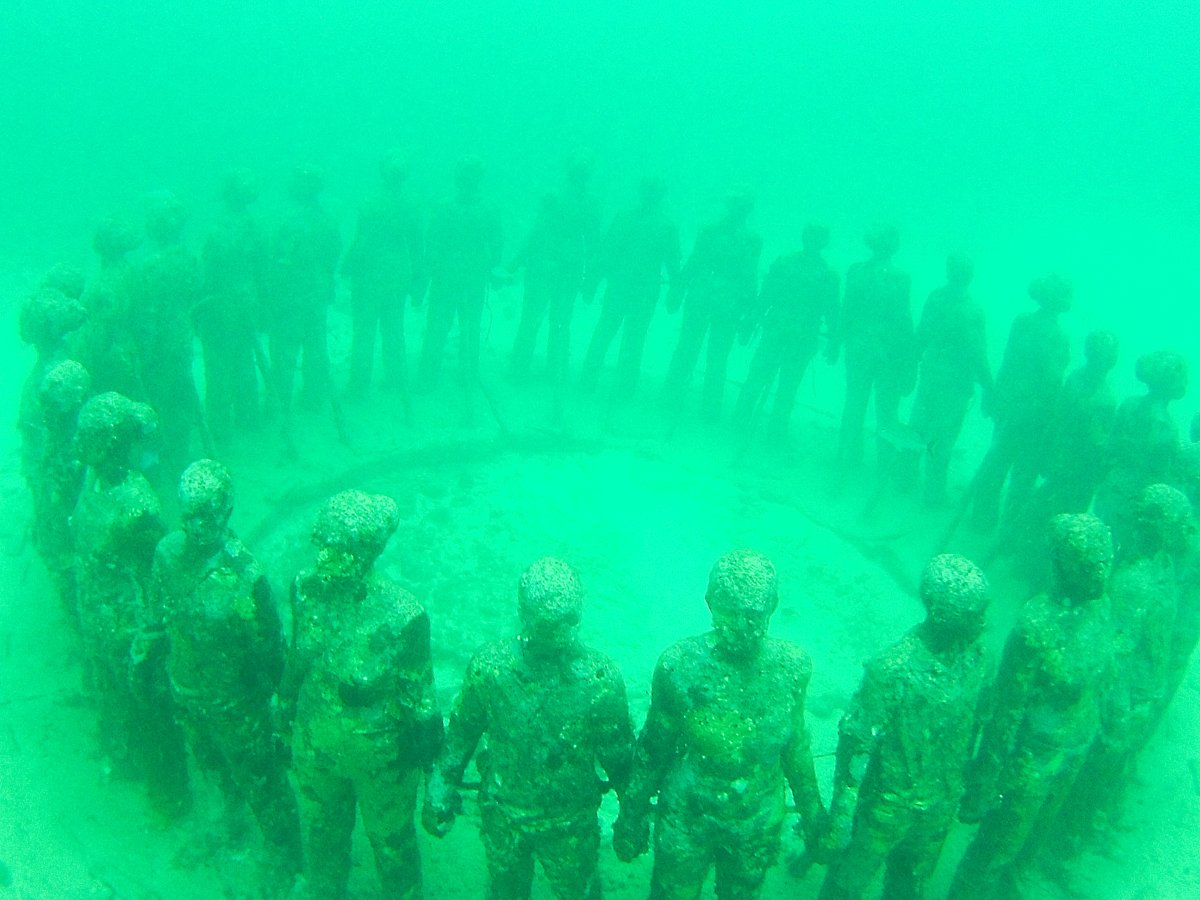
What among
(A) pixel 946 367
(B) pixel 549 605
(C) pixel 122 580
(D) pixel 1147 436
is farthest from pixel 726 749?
(A) pixel 946 367

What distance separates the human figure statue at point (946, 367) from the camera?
9766mm

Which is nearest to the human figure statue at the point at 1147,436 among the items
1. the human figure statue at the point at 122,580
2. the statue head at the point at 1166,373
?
the statue head at the point at 1166,373

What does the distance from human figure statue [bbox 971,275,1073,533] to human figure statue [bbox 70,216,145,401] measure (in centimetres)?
884

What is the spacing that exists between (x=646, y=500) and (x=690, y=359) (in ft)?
9.04

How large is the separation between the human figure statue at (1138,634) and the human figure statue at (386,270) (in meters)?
8.63

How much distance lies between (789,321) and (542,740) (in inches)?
329

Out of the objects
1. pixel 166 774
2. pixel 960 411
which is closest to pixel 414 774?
pixel 166 774

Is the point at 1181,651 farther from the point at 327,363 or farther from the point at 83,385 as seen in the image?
the point at 327,363

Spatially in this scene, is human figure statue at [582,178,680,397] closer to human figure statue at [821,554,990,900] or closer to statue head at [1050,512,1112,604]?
statue head at [1050,512,1112,604]

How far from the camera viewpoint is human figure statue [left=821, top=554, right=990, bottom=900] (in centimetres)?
382

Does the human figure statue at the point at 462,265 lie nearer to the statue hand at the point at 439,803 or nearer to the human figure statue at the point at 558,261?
the human figure statue at the point at 558,261

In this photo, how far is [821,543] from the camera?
973cm

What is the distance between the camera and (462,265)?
11.4m

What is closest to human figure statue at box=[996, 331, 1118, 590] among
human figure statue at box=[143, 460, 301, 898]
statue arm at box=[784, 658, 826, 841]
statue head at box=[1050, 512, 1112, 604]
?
statue head at box=[1050, 512, 1112, 604]
